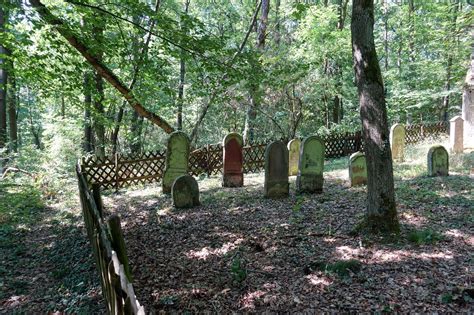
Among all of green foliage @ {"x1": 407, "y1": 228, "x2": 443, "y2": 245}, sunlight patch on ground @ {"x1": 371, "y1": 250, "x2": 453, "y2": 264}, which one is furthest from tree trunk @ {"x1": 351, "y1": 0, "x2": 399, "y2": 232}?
sunlight patch on ground @ {"x1": 371, "y1": 250, "x2": 453, "y2": 264}

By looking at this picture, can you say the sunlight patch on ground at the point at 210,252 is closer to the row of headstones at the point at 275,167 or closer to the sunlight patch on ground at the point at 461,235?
the row of headstones at the point at 275,167

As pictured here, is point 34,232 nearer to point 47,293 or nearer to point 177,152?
point 47,293

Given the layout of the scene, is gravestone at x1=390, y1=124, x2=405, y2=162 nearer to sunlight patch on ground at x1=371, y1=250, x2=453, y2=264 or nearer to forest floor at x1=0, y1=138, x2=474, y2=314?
forest floor at x1=0, y1=138, x2=474, y2=314

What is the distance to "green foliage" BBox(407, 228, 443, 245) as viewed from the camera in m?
4.29

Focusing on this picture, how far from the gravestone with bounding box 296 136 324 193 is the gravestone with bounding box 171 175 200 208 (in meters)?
2.52

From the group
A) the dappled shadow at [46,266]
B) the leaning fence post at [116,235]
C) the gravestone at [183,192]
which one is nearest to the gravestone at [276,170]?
the gravestone at [183,192]

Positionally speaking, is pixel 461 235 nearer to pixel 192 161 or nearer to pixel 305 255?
pixel 305 255

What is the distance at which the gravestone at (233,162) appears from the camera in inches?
355

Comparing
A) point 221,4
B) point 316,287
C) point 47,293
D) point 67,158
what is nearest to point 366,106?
point 316,287

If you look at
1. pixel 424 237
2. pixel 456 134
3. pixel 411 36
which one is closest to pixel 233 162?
pixel 424 237

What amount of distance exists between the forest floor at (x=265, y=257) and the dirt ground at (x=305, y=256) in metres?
0.02

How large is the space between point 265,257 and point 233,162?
5.16m

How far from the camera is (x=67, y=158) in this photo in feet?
50.9

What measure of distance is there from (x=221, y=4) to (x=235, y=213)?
1793cm
